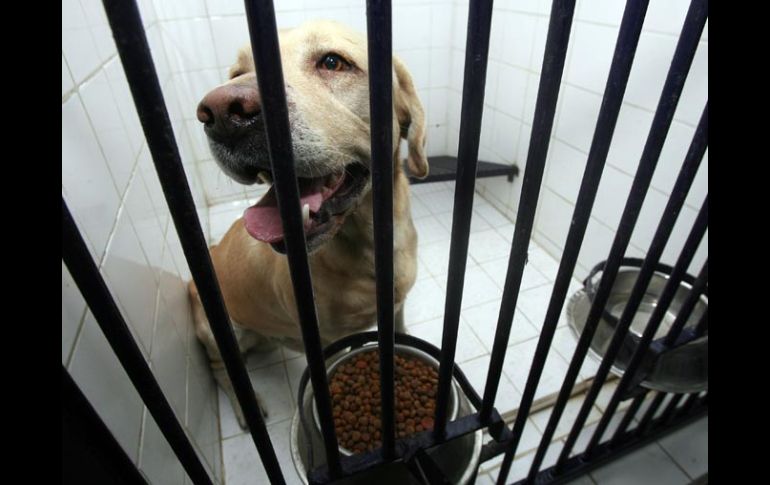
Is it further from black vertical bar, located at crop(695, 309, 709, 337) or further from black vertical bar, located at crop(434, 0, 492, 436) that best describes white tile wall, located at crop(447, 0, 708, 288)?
black vertical bar, located at crop(434, 0, 492, 436)

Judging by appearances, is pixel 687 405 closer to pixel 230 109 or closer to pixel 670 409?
pixel 670 409

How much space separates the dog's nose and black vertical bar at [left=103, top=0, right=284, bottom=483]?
254mm

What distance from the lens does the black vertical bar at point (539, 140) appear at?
1.22 feet

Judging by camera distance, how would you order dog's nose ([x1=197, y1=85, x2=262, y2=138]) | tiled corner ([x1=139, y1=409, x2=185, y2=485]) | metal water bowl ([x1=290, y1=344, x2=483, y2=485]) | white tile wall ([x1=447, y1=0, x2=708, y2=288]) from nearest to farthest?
dog's nose ([x1=197, y1=85, x2=262, y2=138]) < tiled corner ([x1=139, y1=409, x2=185, y2=485]) < metal water bowl ([x1=290, y1=344, x2=483, y2=485]) < white tile wall ([x1=447, y1=0, x2=708, y2=288])

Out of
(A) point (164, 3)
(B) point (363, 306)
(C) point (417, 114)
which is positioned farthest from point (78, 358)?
(A) point (164, 3)

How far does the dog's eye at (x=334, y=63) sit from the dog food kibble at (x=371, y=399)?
0.69 meters

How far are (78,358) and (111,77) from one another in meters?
0.69

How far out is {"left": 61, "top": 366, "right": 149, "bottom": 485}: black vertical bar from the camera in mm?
336

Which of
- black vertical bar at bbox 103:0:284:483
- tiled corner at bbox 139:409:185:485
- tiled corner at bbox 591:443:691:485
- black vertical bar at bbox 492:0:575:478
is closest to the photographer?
black vertical bar at bbox 103:0:284:483

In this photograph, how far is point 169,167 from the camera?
310mm

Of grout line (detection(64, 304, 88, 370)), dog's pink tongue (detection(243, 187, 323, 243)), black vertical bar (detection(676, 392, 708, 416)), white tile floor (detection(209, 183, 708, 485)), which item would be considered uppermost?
dog's pink tongue (detection(243, 187, 323, 243))

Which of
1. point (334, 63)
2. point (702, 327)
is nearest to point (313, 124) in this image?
point (334, 63)

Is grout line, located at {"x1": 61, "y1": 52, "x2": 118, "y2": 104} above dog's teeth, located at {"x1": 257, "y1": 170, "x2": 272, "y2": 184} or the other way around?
above

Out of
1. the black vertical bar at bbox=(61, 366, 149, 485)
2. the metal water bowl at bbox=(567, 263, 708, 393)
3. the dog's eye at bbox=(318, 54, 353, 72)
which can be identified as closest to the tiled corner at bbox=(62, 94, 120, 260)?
the black vertical bar at bbox=(61, 366, 149, 485)
